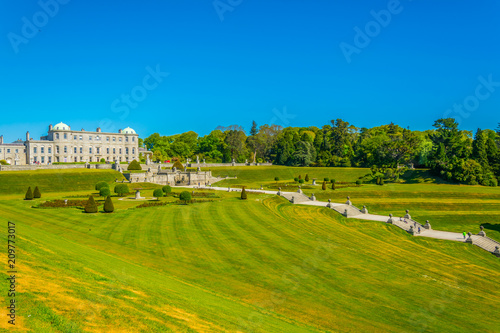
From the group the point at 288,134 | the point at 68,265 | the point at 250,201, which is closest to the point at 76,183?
the point at 250,201

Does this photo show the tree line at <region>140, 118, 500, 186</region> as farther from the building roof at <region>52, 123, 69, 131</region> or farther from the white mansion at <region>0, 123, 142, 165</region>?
the building roof at <region>52, 123, 69, 131</region>

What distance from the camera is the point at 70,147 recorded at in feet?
329

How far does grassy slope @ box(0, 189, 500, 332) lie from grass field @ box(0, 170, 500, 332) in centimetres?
7

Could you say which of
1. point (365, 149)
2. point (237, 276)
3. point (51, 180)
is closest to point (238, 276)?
point (237, 276)

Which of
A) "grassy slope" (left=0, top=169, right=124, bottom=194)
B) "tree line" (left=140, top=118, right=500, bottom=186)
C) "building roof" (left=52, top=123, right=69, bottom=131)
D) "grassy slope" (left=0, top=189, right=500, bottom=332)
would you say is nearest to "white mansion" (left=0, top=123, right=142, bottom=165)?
"building roof" (left=52, top=123, right=69, bottom=131)

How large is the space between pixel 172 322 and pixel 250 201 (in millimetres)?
33629

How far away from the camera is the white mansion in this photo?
91.6m

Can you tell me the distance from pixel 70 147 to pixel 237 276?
9704cm

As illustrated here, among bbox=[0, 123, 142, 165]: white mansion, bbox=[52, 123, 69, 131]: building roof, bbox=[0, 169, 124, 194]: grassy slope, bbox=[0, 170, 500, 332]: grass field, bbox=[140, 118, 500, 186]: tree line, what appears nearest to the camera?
bbox=[0, 170, 500, 332]: grass field

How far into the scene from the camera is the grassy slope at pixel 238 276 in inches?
444

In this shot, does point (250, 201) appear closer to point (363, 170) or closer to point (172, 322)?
point (172, 322)

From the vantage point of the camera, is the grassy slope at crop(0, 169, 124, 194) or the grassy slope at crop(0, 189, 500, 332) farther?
the grassy slope at crop(0, 169, 124, 194)

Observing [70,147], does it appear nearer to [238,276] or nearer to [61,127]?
[61,127]

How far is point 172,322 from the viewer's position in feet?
35.8
